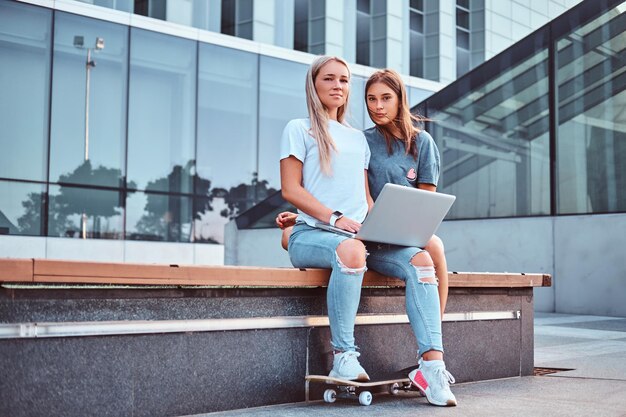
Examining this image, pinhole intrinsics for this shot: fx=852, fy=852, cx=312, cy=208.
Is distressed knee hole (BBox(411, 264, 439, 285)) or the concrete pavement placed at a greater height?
distressed knee hole (BBox(411, 264, 439, 285))

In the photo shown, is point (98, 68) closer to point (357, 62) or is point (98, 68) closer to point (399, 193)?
point (357, 62)

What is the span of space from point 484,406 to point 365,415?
0.74m

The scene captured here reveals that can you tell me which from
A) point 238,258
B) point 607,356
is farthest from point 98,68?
point 607,356

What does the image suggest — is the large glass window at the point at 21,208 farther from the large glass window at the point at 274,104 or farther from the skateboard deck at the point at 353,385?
the skateboard deck at the point at 353,385

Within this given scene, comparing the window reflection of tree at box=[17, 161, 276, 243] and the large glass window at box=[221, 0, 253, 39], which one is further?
the large glass window at box=[221, 0, 253, 39]

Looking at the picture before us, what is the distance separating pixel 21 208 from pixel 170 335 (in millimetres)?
16979

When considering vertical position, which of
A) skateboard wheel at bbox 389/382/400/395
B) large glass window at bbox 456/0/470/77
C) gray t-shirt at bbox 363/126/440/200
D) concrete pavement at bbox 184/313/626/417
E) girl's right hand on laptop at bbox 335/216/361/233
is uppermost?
large glass window at bbox 456/0/470/77

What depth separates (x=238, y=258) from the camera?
19859 mm

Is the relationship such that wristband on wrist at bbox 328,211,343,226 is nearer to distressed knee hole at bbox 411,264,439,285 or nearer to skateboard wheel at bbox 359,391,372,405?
distressed knee hole at bbox 411,264,439,285

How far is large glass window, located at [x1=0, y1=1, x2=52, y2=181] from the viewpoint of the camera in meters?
19.6

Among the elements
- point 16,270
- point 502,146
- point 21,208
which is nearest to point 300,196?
point 16,270

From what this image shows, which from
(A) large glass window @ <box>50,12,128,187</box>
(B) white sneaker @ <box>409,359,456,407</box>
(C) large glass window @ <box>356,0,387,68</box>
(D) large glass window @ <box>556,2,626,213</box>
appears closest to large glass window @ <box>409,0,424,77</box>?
(C) large glass window @ <box>356,0,387,68</box>

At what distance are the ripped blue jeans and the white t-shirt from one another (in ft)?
1.10

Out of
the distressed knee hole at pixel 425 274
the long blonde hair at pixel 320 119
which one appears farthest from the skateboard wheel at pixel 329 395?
the long blonde hair at pixel 320 119
